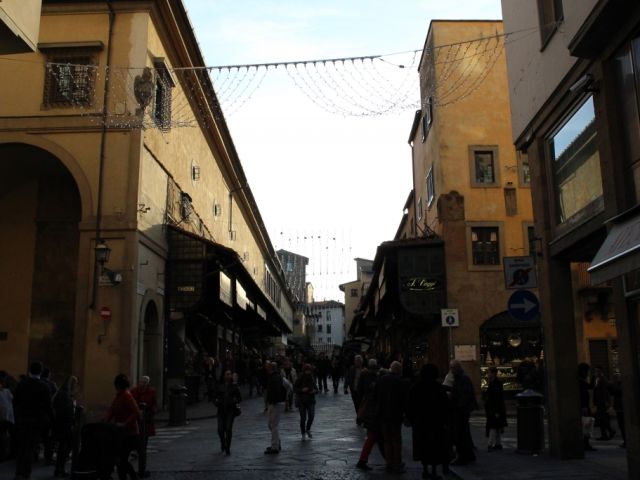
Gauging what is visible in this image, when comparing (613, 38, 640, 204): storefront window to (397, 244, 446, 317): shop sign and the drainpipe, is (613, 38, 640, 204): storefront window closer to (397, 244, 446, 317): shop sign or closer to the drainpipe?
the drainpipe

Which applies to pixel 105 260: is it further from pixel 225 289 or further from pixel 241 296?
pixel 241 296

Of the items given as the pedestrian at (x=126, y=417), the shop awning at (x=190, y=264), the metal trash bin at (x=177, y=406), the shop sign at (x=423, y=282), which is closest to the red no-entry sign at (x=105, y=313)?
the metal trash bin at (x=177, y=406)

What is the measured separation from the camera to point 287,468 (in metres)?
10.6

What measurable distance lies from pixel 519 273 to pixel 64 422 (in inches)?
308

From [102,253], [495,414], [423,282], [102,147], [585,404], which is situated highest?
[102,147]

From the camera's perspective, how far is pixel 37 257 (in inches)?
785

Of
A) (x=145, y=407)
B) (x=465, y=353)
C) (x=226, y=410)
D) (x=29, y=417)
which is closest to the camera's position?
(x=29, y=417)

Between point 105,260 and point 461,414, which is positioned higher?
point 105,260

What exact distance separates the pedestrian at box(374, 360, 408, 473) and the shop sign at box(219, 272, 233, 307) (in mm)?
13470

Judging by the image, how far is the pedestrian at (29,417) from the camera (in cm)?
962

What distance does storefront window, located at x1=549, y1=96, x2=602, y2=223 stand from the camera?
10.2m

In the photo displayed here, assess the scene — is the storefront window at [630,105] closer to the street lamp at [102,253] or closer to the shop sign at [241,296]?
the street lamp at [102,253]

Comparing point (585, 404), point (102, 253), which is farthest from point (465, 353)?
point (102, 253)

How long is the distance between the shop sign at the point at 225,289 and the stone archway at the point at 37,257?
17.3ft
